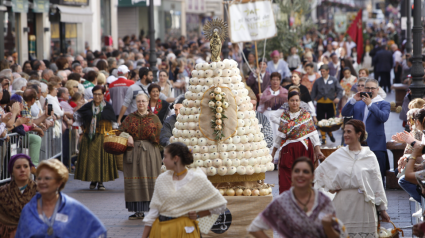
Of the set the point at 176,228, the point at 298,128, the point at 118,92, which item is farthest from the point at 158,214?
the point at 118,92

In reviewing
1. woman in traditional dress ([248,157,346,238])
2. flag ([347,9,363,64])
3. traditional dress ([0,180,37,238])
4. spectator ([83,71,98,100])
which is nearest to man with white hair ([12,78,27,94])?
spectator ([83,71,98,100])

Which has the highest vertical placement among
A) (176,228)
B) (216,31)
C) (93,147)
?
(216,31)

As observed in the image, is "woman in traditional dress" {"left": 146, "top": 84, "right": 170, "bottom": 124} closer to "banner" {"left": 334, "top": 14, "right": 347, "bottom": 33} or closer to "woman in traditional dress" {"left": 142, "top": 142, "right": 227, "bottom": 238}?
"woman in traditional dress" {"left": 142, "top": 142, "right": 227, "bottom": 238}

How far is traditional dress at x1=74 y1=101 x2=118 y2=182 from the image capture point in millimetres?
11516

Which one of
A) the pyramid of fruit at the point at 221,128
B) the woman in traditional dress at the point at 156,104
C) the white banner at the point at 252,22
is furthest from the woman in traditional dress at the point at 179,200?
the white banner at the point at 252,22

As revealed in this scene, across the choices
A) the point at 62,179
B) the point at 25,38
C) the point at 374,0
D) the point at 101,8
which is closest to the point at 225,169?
the point at 62,179

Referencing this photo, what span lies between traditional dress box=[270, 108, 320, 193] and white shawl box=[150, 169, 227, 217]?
3.51 metres

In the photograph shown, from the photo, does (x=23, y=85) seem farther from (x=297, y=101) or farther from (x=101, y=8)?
(x=101, y=8)

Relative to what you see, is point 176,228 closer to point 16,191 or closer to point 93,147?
point 16,191

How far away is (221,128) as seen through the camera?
795 centimetres

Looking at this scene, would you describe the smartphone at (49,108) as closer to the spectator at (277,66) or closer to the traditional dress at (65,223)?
the traditional dress at (65,223)

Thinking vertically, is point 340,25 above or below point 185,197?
above

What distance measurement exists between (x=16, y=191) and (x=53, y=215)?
1013mm

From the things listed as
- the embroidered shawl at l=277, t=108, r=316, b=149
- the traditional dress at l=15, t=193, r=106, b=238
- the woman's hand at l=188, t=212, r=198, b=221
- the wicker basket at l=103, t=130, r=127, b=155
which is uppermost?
the embroidered shawl at l=277, t=108, r=316, b=149
